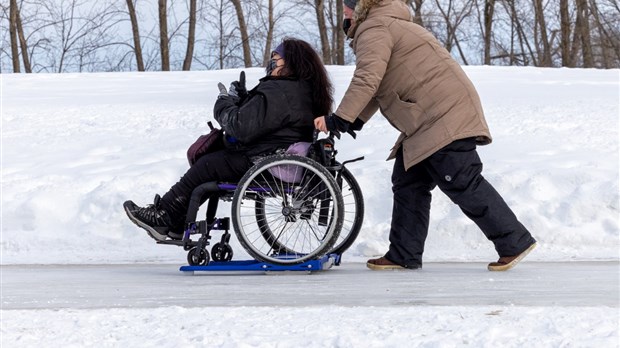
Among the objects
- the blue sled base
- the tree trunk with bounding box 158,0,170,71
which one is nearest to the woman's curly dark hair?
the blue sled base

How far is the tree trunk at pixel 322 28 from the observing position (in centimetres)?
2674

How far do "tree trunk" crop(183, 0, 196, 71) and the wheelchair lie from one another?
2099cm

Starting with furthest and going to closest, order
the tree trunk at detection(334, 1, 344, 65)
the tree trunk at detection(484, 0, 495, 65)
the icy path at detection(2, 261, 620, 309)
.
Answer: the tree trunk at detection(484, 0, 495, 65) < the tree trunk at detection(334, 1, 344, 65) < the icy path at detection(2, 261, 620, 309)

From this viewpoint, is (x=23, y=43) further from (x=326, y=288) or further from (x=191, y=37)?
(x=326, y=288)

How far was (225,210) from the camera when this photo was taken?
27.5 feet

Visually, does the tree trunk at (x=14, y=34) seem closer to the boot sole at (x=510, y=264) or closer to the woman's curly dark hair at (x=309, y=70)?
the woman's curly dark hair at (x=309, y=70)

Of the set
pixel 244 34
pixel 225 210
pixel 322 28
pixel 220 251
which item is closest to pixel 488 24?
pixel 322 28

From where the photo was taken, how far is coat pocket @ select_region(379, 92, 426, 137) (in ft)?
17.6

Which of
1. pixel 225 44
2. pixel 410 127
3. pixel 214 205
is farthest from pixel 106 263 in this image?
pixel 225 44

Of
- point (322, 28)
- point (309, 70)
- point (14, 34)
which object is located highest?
point (14, 34)

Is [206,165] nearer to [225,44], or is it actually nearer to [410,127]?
[410,127]

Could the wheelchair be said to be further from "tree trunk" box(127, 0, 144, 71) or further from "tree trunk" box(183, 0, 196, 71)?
"tree trunk" box(127, 0, 144, 71)

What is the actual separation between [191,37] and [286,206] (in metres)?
22.0

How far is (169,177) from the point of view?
891 cm
